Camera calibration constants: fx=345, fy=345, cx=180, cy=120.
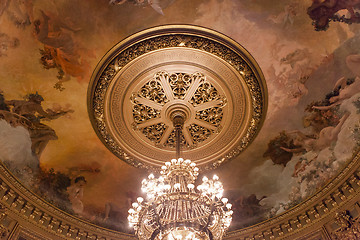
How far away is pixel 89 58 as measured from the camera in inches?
288

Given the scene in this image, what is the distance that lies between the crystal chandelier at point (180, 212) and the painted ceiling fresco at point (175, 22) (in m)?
2.88

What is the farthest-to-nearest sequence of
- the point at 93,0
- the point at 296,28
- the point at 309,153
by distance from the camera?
the point at 309,153
the point at 296,28
the point at 93,0

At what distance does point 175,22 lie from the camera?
7.06 m

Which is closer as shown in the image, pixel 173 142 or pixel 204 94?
pixel 204 94

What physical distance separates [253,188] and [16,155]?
5.88 meters

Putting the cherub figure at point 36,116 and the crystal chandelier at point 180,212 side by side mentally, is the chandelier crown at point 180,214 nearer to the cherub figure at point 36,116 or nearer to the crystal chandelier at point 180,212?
the crystal chandelier at point 180,212

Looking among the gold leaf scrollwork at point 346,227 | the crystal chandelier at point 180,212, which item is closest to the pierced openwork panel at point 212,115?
the crystal chandelier at point 180,212

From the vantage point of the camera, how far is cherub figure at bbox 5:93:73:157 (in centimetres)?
754

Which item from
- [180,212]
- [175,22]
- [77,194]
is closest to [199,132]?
[175,22]

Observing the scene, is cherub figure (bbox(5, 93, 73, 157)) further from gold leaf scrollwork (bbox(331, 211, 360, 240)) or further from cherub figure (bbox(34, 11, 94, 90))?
gold leaf scrollwork (bbox(331, 211, 360, 240))

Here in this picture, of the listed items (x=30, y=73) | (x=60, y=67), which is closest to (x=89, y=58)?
(x=60, y=67)

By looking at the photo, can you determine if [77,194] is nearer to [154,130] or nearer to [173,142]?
[154,130]

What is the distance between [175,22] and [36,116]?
12.4 feet

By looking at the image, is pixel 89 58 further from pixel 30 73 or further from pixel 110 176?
pixel 110 176
